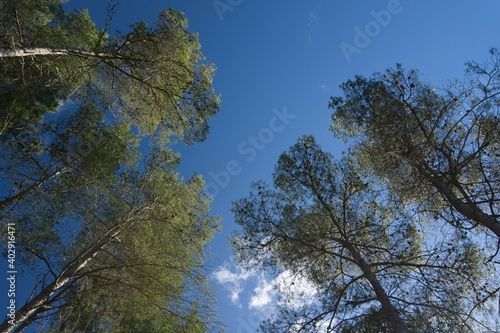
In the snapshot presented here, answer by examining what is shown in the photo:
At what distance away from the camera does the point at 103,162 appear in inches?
304

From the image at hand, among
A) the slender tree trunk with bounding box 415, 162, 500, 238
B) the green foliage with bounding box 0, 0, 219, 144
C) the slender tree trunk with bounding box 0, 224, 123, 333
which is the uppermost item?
the green foliage with bounding box 0, 0, 219, 144

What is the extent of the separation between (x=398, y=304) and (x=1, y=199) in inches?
290

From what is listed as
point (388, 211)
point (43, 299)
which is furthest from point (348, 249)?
point (43, 299)

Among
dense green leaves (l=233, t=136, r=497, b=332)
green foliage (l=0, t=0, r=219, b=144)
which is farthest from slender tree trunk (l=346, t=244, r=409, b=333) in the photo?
green foliage (l=0, t=0, r=219, b=144)

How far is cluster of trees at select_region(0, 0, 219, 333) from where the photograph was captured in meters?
6.07

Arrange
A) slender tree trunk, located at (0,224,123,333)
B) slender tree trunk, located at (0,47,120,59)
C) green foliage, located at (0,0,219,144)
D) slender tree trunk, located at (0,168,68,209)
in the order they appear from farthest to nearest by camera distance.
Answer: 1. green foliage, located at (0,0,219,144)
2. slender tree trunk, located at (0,168,68,209)
3. slender tree trunk, located at (0,224,123,333)
4. slender tree trunk, located at (0,47,120,59)

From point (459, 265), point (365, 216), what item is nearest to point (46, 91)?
point (365, 216)

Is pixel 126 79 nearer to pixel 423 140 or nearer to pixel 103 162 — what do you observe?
pixel 103 162

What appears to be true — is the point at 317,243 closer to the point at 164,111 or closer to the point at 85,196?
the point at 164,111

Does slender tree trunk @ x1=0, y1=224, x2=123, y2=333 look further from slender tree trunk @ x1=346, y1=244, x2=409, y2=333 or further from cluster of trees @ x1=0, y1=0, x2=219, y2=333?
slender tree trunk @ x1=346, y1=244, x2=409, y2=333

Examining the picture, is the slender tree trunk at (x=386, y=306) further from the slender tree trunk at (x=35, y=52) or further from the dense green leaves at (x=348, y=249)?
the slender tree trunk at (x=35, y=52)

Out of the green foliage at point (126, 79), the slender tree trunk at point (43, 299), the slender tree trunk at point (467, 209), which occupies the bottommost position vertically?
the slender tree trunk at point (43, 299)

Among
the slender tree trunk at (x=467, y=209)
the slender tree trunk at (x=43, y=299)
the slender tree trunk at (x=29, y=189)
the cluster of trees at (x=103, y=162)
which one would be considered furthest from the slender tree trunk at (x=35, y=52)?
the slender tree trunk at (x=467, y=209)

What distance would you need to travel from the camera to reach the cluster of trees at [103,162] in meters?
6.07
